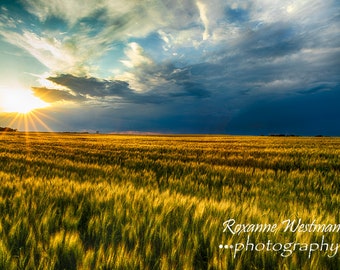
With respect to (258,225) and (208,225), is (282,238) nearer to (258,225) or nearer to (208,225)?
(258,225)

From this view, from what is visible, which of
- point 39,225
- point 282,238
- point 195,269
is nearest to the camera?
point 195,269

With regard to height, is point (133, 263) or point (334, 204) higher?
point (133, 263)

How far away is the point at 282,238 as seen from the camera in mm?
2225

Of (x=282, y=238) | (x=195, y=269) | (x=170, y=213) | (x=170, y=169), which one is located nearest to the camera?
(x=195, y=269)

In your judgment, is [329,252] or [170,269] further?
[329,252]

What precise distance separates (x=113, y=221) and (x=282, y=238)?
5.40 feet

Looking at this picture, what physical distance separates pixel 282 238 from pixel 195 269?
84 cm

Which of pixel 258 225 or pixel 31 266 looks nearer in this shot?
pixel 31 266

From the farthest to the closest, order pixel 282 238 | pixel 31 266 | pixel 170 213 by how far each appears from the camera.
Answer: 1. pixel 170 213
2. pixel 282 238
3. pixel 31 266

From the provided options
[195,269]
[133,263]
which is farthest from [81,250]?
[195,269]

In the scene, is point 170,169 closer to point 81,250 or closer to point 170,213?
point 170,213

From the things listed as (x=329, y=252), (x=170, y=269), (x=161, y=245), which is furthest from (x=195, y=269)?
(x=329, y=252)

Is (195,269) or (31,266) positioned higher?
(31,266)

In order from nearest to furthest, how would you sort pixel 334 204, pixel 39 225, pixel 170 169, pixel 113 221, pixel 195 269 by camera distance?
pixel 195 269 → pixel 39 225 → pixel 113 221 → pixel 334 204 → pixel 170 169
